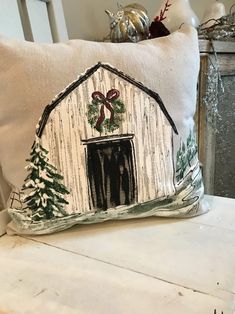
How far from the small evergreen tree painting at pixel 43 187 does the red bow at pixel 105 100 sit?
110 mm

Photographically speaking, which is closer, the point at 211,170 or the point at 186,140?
the point at 186,140

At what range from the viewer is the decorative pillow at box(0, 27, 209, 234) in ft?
1.74

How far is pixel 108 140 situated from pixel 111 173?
60 mm

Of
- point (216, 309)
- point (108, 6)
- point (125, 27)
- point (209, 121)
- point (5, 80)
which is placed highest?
point (108, 6)

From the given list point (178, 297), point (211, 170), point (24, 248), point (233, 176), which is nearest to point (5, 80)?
point (24, 248)

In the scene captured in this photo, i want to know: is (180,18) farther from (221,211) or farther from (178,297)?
(178,297)

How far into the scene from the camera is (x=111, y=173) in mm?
565

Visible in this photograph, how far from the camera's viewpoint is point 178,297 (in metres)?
0.43

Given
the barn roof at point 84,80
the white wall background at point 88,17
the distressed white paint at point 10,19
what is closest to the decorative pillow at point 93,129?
the barn roof at point 84,80

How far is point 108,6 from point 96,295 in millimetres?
1006

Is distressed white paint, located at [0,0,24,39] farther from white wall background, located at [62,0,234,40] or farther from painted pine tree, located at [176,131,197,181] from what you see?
painted pine tree, located at [176,131,197,181]

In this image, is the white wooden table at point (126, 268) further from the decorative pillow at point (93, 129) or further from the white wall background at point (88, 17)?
the white wall background at point (88, 17)

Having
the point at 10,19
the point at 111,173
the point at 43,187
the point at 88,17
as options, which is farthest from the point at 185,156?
the point at 88,17

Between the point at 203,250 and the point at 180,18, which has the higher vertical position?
the point at 180,18
